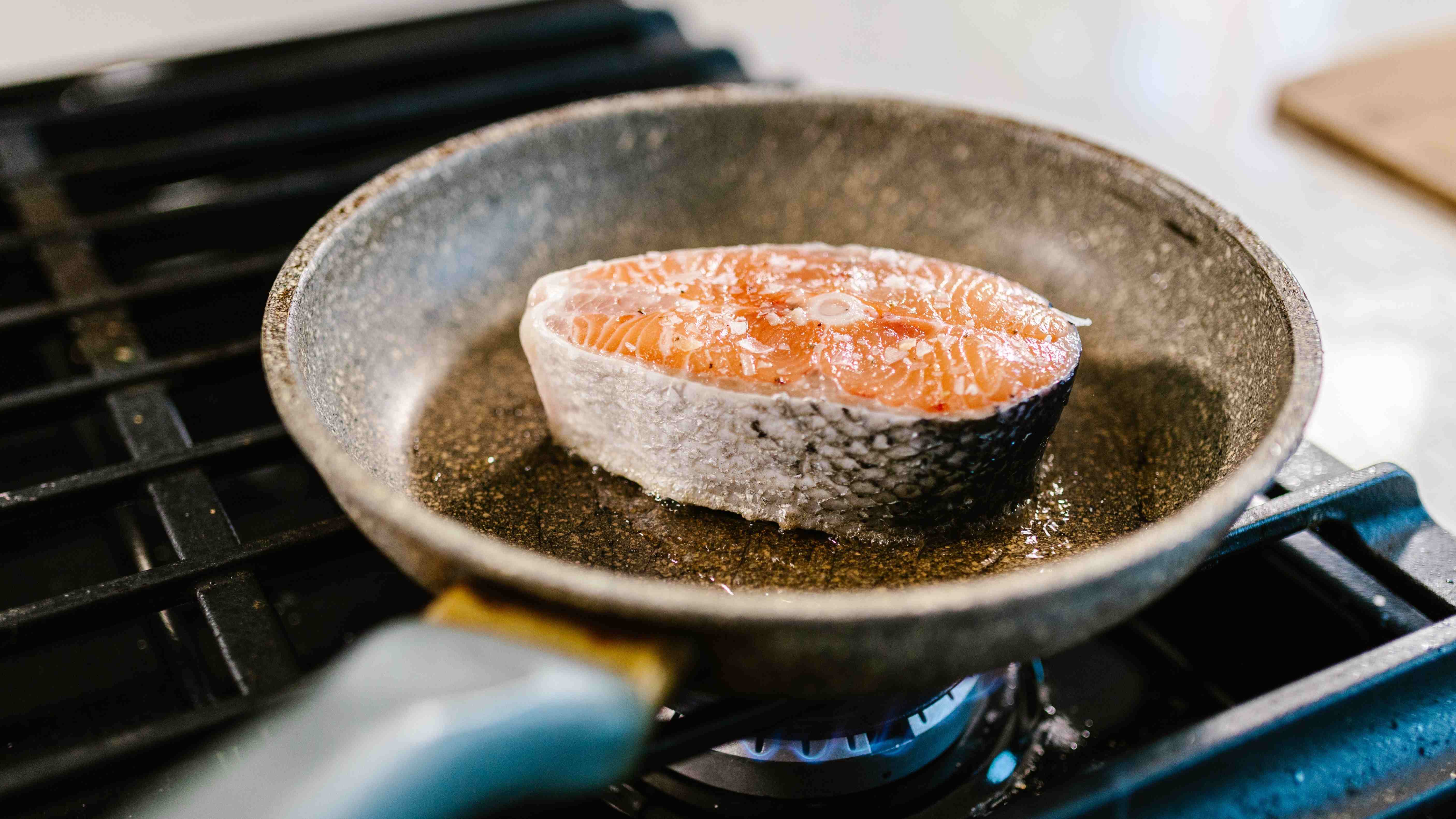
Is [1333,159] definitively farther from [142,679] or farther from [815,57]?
[142,679]

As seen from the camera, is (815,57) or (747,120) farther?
(815,57)

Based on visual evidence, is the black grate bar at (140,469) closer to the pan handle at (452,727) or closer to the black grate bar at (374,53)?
the pan handle at (452,727)

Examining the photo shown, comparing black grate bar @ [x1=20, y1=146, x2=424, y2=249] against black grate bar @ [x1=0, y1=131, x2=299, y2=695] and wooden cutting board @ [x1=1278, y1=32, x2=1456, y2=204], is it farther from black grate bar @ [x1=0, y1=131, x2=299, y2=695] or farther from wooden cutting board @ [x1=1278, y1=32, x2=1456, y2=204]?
wooden cutting board @ [x1=1278, y1=32, x2=1456, y2=204]

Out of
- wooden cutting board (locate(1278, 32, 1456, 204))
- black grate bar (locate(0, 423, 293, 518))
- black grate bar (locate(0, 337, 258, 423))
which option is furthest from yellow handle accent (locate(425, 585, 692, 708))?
wooden cutting board (locate(1278, 32, 1456, 204))

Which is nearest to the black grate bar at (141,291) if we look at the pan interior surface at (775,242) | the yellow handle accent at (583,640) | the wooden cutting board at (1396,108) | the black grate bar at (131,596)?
the pan interior surface at (775,242)

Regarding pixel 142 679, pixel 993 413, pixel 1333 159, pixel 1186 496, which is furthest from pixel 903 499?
pixel 1333 159

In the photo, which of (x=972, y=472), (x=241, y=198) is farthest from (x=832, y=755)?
Answer: (x=241, y=198)

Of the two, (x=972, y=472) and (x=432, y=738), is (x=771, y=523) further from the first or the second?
(x=432, y=738)
